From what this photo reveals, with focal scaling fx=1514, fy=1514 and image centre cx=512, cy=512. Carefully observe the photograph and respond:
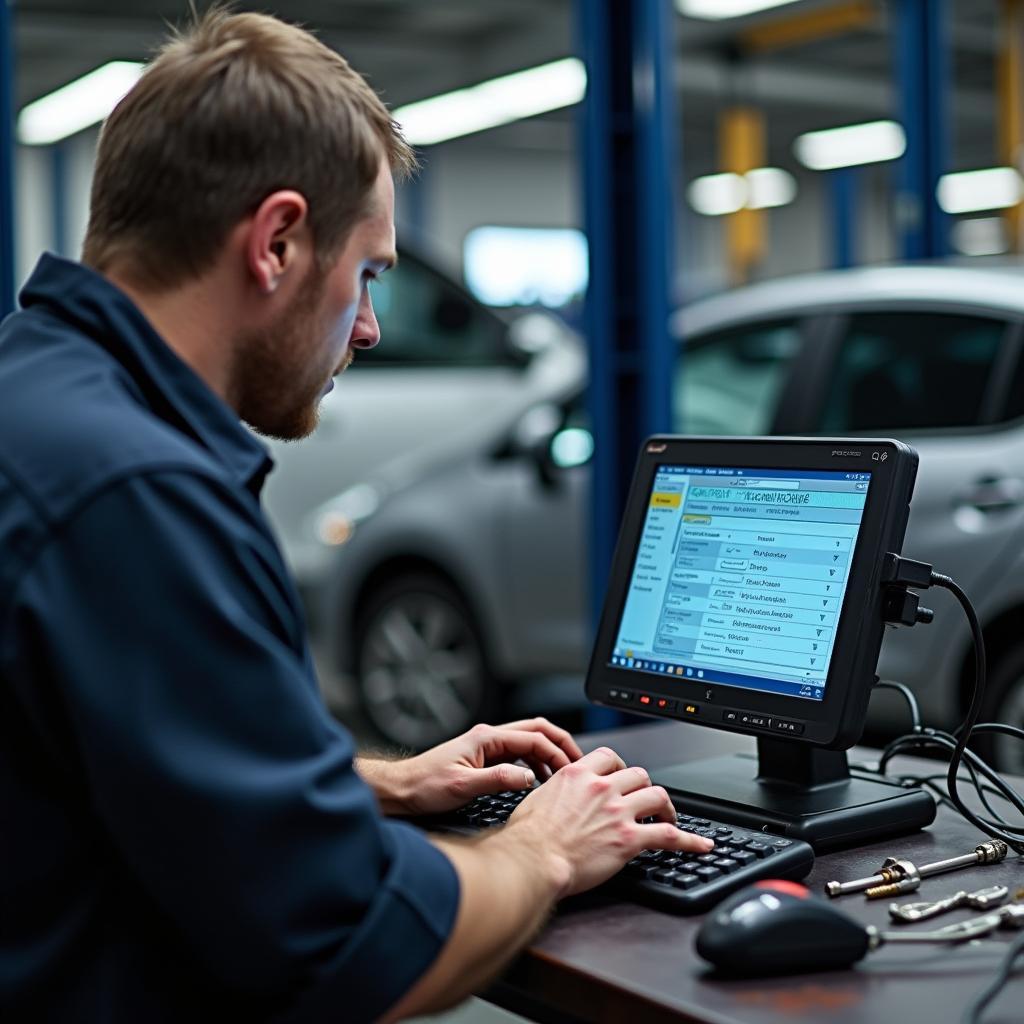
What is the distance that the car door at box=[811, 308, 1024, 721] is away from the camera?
12.3 ft

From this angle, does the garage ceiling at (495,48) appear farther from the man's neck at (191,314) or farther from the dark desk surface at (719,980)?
the dark desk surface at (719,980)

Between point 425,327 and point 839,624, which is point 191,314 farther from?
point 425,327

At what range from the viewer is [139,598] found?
1.05m

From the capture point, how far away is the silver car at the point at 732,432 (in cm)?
380

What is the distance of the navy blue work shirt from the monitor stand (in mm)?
550

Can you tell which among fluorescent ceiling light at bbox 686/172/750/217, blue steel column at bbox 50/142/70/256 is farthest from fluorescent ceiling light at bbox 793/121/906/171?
blue steel column at bbox 50/142/70/256

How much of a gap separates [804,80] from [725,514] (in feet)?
43.3

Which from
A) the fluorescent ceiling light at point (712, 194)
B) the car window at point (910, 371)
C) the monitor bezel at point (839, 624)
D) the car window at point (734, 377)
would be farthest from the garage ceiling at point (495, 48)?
the monitor bezel at point (839, 624)

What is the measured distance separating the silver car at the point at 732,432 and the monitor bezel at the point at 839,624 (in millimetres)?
2001

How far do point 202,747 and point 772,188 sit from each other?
20596 mm

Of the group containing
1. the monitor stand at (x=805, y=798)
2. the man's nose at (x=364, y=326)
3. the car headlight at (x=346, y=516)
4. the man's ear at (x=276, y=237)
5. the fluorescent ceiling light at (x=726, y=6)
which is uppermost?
the man's ear at (x=276, y=237)

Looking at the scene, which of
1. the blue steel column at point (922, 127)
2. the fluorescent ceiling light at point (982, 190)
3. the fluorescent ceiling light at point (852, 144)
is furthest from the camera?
the fluorescent ceiling light at point (982, 190)

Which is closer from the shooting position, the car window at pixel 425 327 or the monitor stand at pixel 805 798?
the monitor stand at pixel 805 798

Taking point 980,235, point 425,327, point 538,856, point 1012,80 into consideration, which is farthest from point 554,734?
point 980,235
